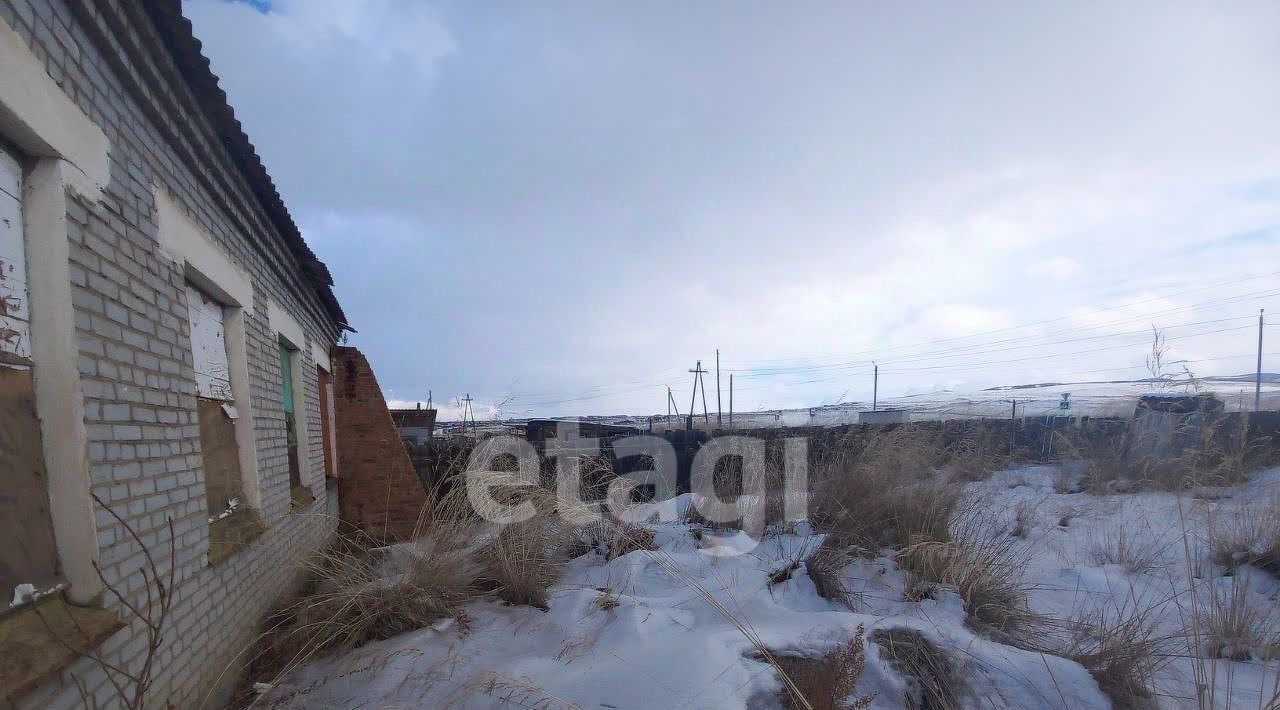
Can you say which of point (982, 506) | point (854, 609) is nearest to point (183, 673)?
point (854, 609)

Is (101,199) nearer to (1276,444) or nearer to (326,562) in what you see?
(326,562)

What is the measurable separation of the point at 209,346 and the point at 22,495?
1792 mm

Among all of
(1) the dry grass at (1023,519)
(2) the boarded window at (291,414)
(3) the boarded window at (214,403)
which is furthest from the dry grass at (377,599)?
(1) the dry grass at (1023,519)

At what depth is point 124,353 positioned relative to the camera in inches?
84.7

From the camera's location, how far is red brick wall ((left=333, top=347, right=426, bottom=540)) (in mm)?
7125

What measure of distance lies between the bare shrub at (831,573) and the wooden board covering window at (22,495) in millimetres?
3765

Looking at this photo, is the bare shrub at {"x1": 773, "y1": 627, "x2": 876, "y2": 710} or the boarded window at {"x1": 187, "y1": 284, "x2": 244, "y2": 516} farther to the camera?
the boarded window at {"x1": 187, "y1": 284, "x2": 244, "y2": 516}

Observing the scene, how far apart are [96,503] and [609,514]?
420cm

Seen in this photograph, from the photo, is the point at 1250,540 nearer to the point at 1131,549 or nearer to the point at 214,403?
the point at 1131,549

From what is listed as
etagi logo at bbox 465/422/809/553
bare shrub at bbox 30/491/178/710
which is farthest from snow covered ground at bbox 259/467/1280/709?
bare shrub at bbox 30/491/178/710

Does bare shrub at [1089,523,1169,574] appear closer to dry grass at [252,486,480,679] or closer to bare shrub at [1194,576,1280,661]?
bare shrub at [1194,576,1280,661]

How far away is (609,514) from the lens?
563 cm

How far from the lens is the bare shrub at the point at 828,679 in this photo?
2334mm

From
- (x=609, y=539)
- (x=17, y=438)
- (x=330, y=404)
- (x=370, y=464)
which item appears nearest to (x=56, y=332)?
(x=17, y=438)
